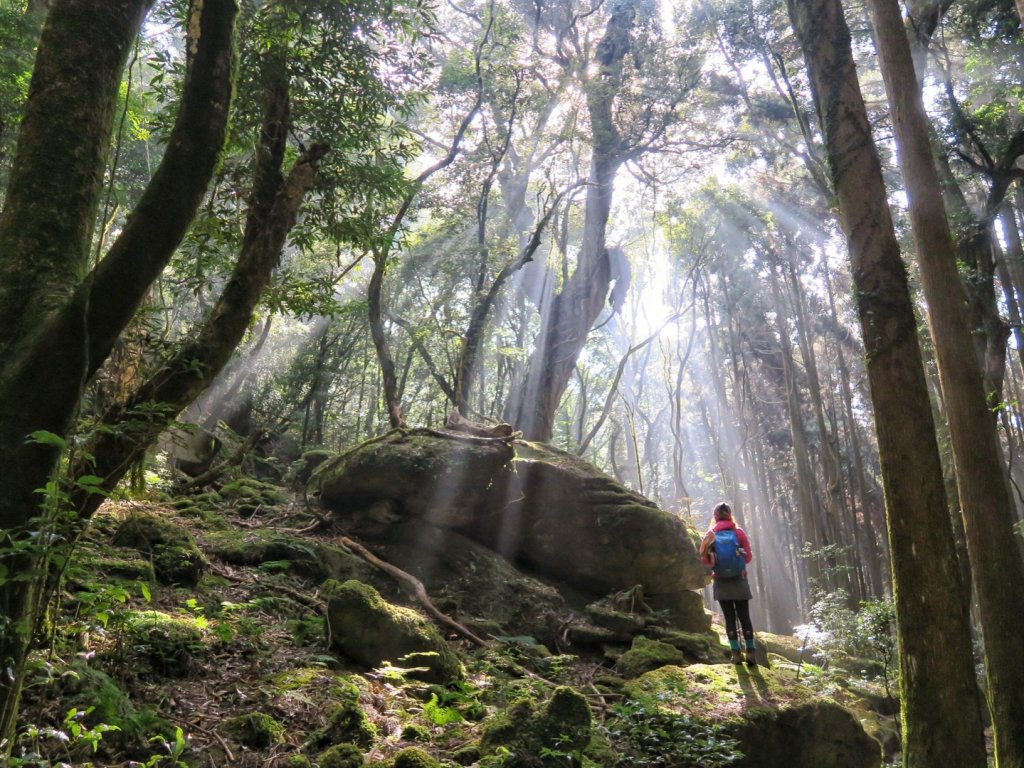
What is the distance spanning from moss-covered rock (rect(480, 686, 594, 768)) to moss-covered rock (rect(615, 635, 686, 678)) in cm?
307

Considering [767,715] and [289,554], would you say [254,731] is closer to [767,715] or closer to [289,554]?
[289,554]

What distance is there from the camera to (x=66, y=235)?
3078mm

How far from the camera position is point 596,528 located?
1024cm

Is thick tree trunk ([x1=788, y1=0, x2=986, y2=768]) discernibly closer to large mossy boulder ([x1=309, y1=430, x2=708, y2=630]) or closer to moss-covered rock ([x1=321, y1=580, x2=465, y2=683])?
moss-covered rock ([x1=321, y1=580, x2=465, y2=683])

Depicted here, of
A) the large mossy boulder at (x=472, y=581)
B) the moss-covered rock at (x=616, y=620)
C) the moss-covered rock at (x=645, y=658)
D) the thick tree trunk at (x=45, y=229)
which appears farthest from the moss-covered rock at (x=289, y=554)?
the thick tree trunk at (x=45, y=229)

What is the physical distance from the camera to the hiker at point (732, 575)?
7.55 metres

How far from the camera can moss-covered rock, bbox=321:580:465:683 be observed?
214 inches

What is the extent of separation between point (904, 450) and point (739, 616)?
136 inches

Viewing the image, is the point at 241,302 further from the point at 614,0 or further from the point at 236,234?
the point at 614,0

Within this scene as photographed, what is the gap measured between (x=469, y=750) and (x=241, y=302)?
3.45 metres

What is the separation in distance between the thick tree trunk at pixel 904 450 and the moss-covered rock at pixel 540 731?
2.40 metres

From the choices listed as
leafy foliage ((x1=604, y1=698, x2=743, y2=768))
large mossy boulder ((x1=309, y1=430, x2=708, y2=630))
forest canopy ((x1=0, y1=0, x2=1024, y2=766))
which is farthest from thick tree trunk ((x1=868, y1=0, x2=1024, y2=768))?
large mossy boulder ((x1=309, y1=430, x2=708, y2=630))

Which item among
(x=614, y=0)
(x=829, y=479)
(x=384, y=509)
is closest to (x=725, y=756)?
(x=384, y=509)

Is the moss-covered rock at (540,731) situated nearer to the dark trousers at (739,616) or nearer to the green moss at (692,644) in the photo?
the dark trousers at (739,616)
